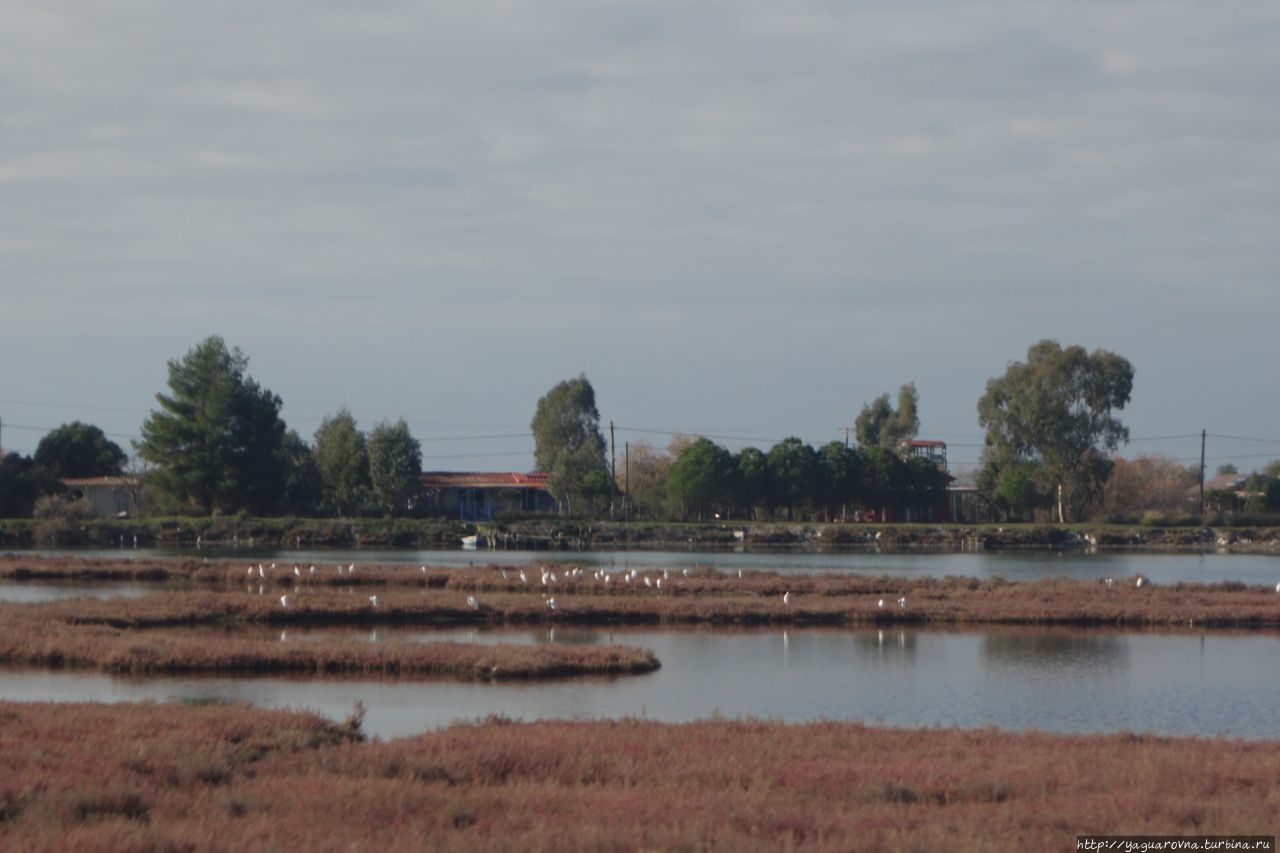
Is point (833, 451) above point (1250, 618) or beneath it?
above

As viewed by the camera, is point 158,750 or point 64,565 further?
point 64,565

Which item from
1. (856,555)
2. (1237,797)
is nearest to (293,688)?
(1237,797)

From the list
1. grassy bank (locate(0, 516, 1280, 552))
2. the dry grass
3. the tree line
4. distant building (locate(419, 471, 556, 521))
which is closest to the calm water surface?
A: the dry grass

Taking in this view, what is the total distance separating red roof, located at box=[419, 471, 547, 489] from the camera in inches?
5162

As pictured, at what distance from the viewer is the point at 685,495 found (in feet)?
398

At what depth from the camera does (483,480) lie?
134m

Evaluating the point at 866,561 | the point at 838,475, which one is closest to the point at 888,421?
the point at 838,475

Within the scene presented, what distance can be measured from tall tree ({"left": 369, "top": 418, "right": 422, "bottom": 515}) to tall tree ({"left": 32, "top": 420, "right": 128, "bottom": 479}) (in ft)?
76.6

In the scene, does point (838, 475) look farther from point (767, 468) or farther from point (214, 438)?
point (214, 438)

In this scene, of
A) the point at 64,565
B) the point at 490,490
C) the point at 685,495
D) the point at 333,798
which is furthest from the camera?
the point at 490,490

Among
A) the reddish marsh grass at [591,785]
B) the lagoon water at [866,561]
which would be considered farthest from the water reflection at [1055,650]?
the lagoon water at [866,561]

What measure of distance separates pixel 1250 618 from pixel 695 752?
32.0 meters

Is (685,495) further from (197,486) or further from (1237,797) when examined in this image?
(1237,797)

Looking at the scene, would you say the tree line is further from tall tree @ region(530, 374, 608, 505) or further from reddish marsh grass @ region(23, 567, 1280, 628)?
reddish marsh grass @ region(23, 567, 1280, 628)
